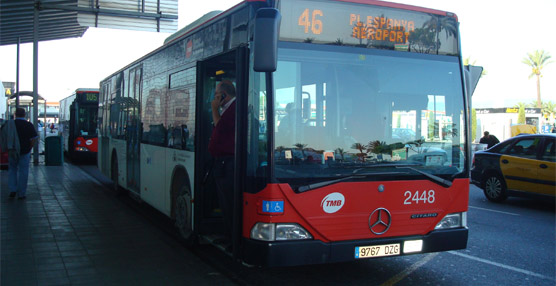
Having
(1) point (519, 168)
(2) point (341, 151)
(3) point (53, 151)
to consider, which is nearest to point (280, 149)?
(2) point (341, 151)

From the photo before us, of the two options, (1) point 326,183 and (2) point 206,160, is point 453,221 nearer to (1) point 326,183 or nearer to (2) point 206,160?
(1) point 326,183

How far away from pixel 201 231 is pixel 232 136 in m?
1.62

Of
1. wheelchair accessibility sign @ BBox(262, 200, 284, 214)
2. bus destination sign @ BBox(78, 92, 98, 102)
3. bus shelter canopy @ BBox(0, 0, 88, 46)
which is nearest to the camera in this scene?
wheelchair accessibility sign @ BBox(262, 200, 284, 214)

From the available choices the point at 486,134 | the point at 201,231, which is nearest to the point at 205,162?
the point at 201,231

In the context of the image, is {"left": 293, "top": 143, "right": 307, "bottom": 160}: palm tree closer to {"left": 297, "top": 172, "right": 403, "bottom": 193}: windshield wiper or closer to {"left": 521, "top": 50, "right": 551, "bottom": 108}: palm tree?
{"left": 297, "top": 172, "right": 403, "bottom": 193}: windshield wiper

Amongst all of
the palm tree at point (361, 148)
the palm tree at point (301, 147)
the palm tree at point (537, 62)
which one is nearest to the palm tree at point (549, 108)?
the palm tree at point (537, 62)

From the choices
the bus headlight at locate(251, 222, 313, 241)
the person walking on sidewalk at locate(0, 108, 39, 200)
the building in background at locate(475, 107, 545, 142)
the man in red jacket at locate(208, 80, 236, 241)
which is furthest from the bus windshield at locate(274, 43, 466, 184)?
the building in background at locate(475, 107, 545, 142)

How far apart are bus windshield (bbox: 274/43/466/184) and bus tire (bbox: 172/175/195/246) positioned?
239 centimetres

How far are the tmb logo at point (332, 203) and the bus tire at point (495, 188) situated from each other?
8.47 metres

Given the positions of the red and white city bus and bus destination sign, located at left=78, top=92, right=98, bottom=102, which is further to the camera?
bus destination sign, located at left=78, top=92, right=98, bottom=102

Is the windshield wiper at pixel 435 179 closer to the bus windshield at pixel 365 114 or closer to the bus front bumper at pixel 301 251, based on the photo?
the bus windshield at pixel 365 114

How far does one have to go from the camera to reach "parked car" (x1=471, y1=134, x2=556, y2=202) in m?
11.0

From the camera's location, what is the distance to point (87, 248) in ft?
22.6

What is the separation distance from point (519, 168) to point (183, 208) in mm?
8207
